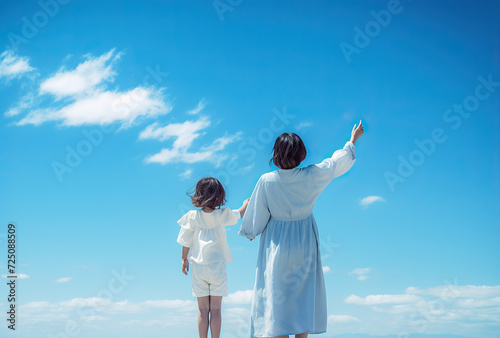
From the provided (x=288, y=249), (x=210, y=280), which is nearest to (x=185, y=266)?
(x=210, y=280)

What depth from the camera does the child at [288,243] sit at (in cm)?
441

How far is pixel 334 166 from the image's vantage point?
460cm

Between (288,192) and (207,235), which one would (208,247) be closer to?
(207,235)

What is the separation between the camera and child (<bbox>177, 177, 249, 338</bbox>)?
5707 millimetres

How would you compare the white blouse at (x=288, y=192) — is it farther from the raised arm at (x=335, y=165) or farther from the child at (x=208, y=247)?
the child at (x=208, y=247)

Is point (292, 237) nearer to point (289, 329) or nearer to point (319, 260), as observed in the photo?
point (319, 260)

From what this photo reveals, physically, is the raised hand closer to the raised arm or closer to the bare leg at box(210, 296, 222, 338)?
the raised arm

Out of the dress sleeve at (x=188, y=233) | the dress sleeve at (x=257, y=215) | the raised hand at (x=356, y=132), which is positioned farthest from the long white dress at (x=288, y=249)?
the dress sleeve at (x=188, y=233)

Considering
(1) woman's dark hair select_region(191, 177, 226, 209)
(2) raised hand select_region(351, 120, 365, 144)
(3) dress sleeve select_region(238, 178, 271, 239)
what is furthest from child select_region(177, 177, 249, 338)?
(2) raised hand select_region(351, 120, 365, 144)

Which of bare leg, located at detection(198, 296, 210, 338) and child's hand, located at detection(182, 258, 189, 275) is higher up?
child's hand, located at detection(182, 258, 189, 275)

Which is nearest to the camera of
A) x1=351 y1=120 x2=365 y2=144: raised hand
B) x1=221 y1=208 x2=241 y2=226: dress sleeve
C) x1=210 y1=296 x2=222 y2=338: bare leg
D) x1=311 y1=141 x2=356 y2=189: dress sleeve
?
x1=311 y1=141 x2=356 y2=189: dress sleeve

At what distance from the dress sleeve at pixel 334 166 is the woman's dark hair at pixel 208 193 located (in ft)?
5.13

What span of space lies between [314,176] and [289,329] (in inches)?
54.2

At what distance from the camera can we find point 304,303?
14.5 ft
